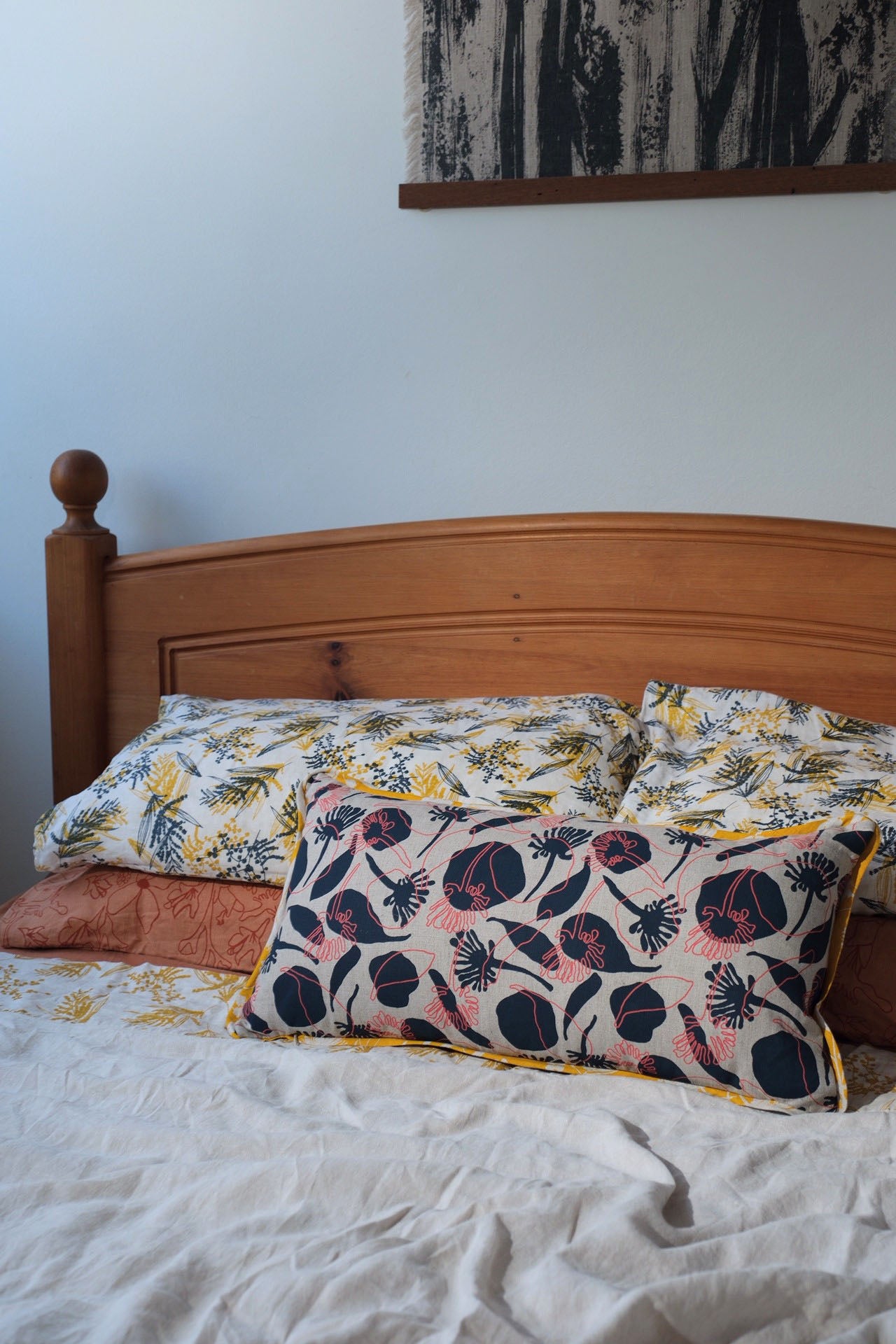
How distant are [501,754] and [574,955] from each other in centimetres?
39

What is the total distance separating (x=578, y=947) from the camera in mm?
1135

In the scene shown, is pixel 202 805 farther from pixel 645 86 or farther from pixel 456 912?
pixel 645 86

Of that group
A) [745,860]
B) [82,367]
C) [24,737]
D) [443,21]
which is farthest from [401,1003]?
[443,21]

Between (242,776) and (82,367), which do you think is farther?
(82,367)

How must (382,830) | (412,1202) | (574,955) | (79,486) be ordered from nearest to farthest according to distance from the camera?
(412,1202)
(574,955)
(382,830)
(79,486)

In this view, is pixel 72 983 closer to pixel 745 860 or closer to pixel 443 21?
pixel 745 860

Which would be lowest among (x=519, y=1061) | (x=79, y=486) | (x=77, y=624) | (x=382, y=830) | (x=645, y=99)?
(x=519, y=1061)

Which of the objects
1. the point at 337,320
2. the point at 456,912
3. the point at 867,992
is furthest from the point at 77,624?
the point at 867,992

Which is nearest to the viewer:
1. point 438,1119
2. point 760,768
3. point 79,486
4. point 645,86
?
point 438,1119

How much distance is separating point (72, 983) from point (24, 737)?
0.86 m

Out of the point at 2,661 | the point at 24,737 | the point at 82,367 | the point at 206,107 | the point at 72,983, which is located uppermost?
the point at 206,107

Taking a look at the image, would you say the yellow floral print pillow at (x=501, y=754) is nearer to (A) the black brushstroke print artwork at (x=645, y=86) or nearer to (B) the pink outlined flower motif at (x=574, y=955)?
(B) the pink outlined flower motif at (x=574, y=955)

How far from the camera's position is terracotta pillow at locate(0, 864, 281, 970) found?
143cm

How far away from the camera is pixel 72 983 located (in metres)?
1.37
